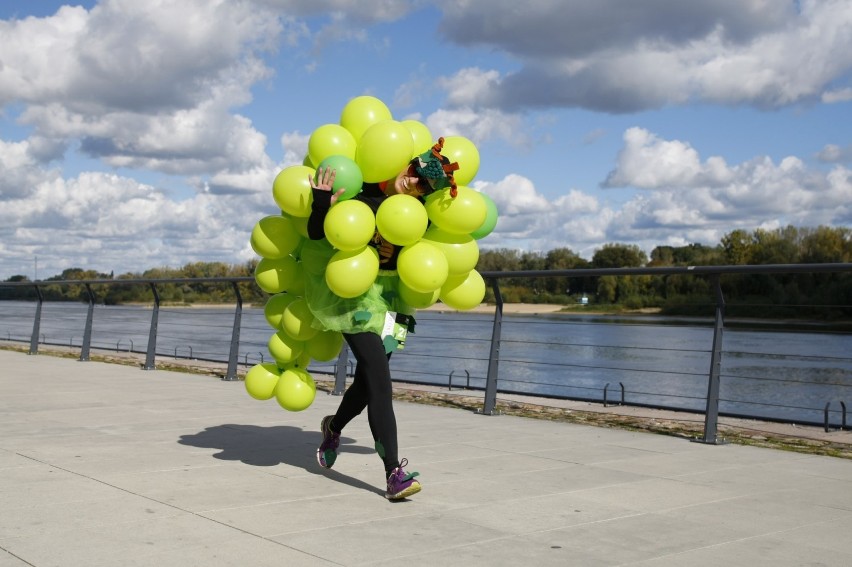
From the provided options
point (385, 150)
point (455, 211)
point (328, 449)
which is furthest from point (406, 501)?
point (385, 150)

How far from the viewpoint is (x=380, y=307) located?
5094 millimetres

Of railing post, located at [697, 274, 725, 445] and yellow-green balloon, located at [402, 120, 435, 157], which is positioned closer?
yellow-green balloon, located at [402, 120, 435, 157]

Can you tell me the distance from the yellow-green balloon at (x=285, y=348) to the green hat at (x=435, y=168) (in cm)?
132

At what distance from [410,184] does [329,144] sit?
54 cm

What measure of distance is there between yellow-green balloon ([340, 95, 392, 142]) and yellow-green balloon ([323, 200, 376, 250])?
2.36 ft

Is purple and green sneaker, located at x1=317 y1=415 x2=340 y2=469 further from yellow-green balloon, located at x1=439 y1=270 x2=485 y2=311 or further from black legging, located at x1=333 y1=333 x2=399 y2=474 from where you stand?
yellow-green balloon, located at x1=439 y1=270 x2=485 y2=311

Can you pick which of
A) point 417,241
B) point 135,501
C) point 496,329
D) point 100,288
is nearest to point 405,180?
point 417,241

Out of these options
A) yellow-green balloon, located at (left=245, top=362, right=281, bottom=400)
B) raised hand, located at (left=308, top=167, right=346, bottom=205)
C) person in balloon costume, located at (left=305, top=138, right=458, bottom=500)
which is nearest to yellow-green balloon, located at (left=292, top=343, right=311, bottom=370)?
yellow-green balloon, located at (left=245, top=362, right=281, bottom=400)

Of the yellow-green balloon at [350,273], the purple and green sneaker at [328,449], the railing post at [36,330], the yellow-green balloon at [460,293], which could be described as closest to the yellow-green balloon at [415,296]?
the yellow-green balloon at [460,293]

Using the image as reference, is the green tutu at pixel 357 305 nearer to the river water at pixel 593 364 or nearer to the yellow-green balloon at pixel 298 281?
the yellow-green balloon at pixel 298 281

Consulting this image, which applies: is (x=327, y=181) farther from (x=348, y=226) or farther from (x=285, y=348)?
(x=285, y=348)

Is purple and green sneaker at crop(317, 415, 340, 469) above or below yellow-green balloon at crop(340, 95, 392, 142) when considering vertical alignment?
below

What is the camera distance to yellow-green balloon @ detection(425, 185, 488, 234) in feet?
16.7

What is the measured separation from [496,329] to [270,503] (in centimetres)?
431
